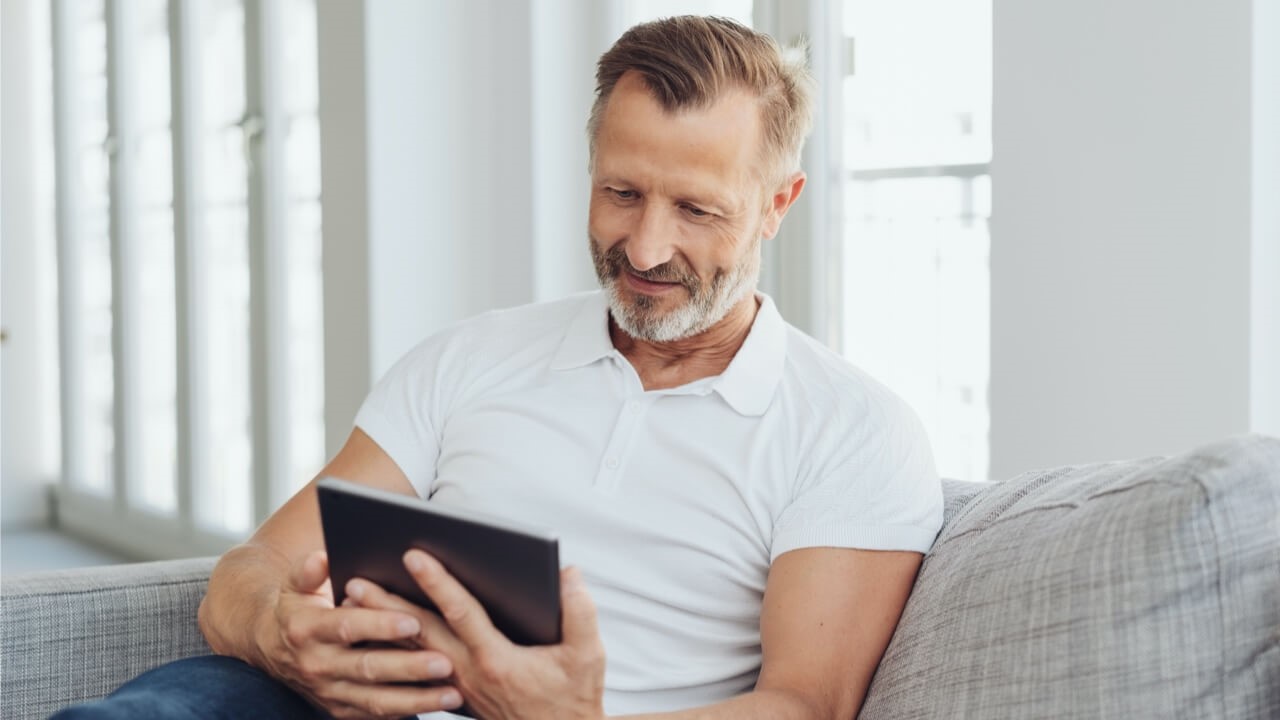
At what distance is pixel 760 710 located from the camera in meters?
1.29

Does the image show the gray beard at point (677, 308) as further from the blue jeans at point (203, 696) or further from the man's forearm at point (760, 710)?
the blue jeans at point (203, 696)

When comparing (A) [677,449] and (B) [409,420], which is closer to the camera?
(A) [677,449]

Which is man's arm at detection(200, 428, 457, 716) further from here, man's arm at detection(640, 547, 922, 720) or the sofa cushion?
the sofa cushion

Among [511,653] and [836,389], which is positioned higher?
[836,389]

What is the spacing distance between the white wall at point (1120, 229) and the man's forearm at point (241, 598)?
1.11 metres

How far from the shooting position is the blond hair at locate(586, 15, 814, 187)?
1541 mm

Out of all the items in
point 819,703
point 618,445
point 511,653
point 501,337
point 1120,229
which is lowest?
point 819,703

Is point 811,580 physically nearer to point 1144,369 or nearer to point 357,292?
point 1144,369

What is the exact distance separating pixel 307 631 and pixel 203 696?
0.12 meters

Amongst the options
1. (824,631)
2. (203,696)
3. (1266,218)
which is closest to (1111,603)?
(824,631)

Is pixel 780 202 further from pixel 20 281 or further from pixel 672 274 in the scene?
pixel 20 281

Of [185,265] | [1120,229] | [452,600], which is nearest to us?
[452,600]

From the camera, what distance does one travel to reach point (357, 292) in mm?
3189

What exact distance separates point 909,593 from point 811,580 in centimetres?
10
